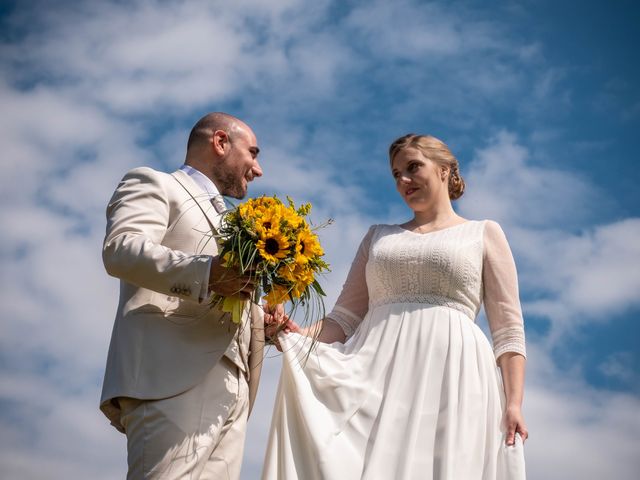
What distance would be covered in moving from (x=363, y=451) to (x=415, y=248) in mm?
1419

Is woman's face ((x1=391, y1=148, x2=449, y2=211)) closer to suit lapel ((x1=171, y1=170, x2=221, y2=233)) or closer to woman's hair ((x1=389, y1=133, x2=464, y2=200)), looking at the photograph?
woman's hair ((x1=389, y1=133, x2=464, y2=200))

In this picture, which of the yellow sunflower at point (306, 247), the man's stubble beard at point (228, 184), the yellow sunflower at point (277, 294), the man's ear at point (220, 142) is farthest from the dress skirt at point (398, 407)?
the man's ear at point (220, 142)

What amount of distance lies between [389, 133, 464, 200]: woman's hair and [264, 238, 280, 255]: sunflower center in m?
1.93

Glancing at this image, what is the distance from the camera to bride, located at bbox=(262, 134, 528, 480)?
5.37m

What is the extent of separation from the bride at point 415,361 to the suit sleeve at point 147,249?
42.3 inches

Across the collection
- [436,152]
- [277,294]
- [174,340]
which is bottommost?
[174,340]

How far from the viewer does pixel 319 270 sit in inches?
200

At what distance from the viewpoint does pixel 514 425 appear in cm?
554

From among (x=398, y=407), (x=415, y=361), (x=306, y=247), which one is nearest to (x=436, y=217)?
(x=415, y=361)

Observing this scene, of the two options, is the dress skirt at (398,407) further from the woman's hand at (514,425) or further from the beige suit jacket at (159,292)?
the beige suit jacket at (159,292)

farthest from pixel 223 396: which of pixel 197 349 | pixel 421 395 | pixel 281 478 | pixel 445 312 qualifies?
pixel 445 312

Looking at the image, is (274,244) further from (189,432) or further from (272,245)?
(189,432)

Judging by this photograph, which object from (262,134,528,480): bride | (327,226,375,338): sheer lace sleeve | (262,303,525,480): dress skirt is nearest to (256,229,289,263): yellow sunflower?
(262,303,525,480): dress skirt

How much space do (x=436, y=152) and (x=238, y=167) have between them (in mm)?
1520
